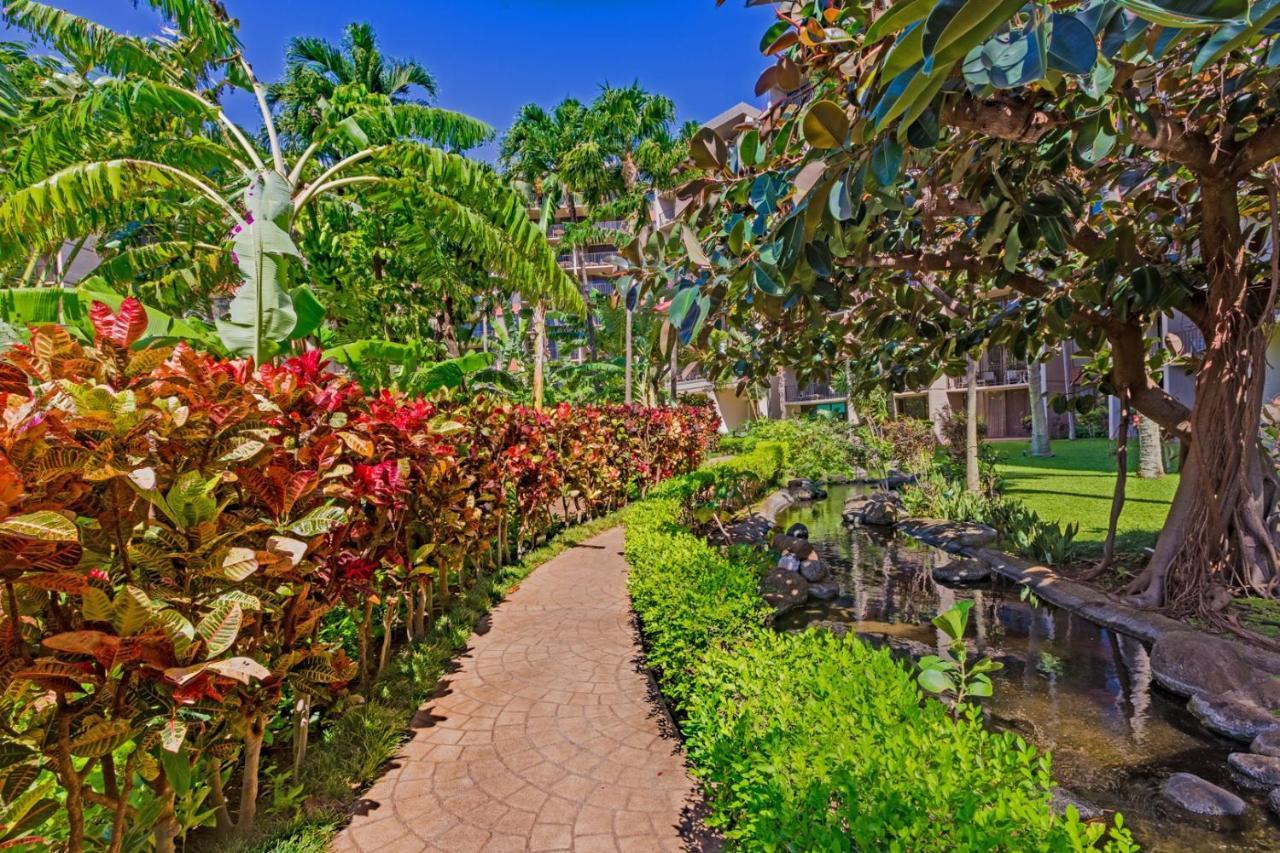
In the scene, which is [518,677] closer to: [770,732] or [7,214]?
[770,732]

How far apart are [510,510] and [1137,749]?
648 centimetres

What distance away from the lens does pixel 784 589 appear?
732 cm

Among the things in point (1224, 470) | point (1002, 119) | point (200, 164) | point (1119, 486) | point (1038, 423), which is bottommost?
point (1119, 486)

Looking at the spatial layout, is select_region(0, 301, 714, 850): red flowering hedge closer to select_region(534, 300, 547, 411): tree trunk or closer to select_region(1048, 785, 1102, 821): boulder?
select_region(1048, 785, 1102, 821): boulder

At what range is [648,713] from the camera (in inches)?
158

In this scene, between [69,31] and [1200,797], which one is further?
[69,31]

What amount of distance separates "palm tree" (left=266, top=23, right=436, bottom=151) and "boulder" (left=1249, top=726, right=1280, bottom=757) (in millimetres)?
16855

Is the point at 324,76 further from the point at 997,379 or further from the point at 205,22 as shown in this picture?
the point at 997,379

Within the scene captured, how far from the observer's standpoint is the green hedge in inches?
65.9

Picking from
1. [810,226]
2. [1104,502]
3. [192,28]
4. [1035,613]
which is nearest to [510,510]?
[810,226]

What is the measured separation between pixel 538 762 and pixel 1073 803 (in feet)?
10.8

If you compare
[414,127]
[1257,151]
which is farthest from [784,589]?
[414,127]

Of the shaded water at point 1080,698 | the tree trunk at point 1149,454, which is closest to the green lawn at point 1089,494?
the tree trunk at point 1149,454

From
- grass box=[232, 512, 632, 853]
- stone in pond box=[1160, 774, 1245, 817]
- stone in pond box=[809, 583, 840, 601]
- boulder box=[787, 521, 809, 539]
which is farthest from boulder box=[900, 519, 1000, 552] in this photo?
grass box=[232, 512, 632, 853]
